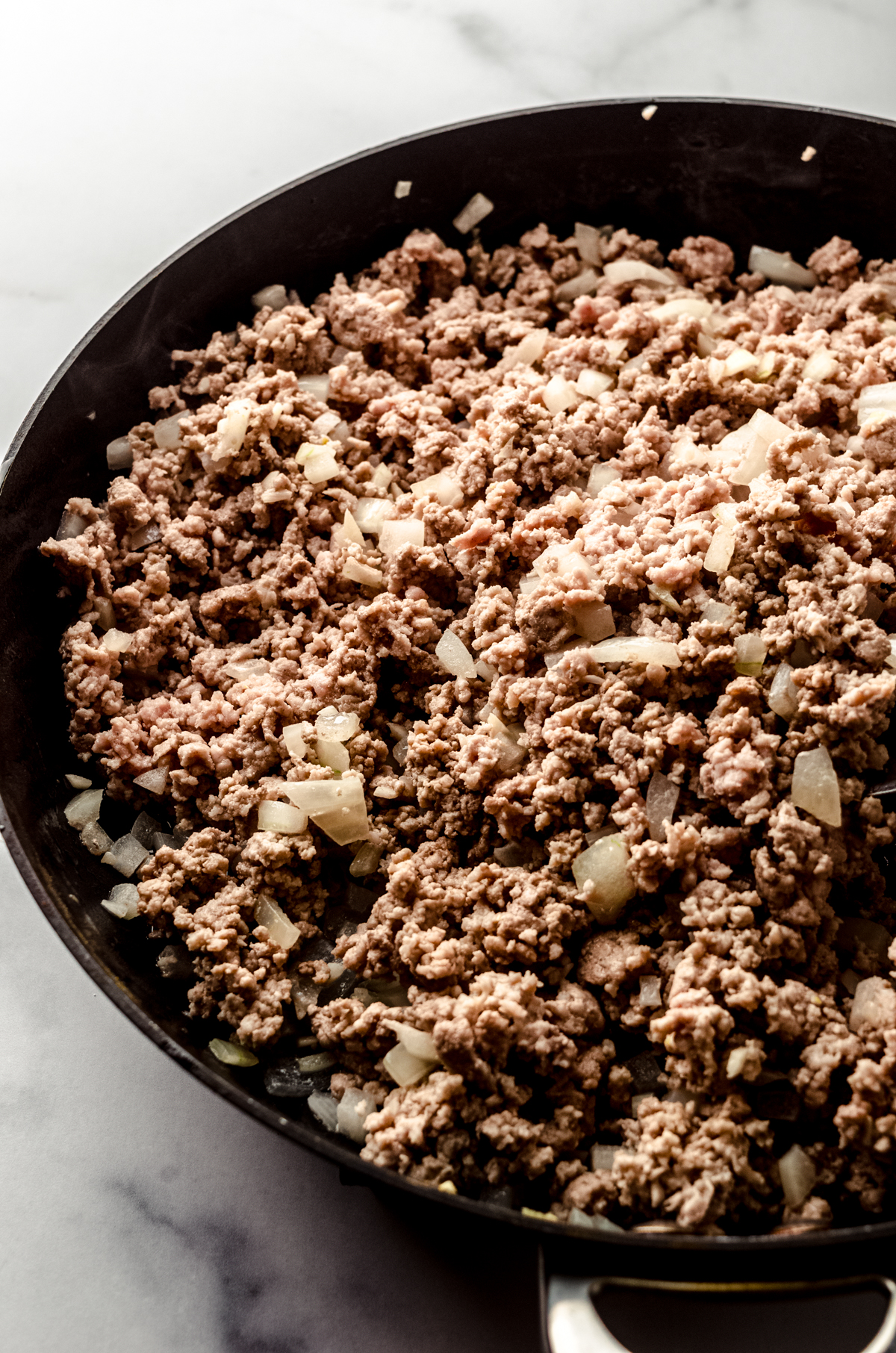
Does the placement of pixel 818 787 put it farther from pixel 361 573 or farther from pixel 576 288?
pixel 576 288

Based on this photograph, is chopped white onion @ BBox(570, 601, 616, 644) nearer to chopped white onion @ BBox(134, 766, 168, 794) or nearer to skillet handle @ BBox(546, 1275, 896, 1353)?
chopped white onion @ BBox(134, 766, 168, 794)

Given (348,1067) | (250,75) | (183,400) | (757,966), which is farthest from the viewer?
(250,75)

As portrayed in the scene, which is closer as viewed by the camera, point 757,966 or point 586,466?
point 757,966

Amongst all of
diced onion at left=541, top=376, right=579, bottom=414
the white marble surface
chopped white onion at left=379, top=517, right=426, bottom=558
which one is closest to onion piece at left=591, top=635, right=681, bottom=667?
chopped white onion at left=379, top=517, right=426, bottom=558

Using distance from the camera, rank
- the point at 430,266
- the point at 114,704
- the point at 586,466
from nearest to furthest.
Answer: the point at 114,704 → the point at 586,466 → the point at 430,266

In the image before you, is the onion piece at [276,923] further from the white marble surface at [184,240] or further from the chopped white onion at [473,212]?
the chopped white onion at [473,212]

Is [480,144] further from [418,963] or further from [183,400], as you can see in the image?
[418,963]

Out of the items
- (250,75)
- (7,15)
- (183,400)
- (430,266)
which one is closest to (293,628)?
(183,400)
